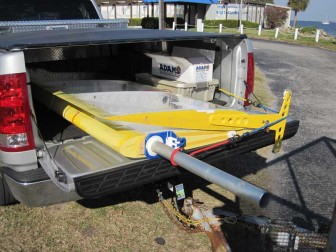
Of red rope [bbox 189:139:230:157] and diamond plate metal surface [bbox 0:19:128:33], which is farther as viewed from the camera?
diamond plate metal surface [bbox 0:19:128:33]

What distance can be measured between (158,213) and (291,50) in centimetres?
1705

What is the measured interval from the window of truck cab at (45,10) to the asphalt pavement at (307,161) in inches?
141

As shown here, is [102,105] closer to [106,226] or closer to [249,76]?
[106,226]

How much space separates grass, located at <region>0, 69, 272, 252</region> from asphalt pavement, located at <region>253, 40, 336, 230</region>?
629 mm

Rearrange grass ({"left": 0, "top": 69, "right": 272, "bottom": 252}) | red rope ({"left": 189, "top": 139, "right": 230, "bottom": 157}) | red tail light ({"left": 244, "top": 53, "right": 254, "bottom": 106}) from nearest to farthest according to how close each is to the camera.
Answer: red rope ({"left": 189, "top": 139, "right": 230, "bottom": 157})
grass ({"left": 0, "top": 69, "right": 272, "bottom": 252})
red tail light ({"left": 244, "top": 53, "right": 254, "bottom": 106})

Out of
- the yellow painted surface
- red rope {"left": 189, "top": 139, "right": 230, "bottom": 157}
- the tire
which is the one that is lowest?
the tire

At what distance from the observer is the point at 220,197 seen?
4141mm

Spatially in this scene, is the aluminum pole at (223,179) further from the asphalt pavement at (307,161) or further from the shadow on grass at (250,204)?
the asphalt pavement at (307,161)

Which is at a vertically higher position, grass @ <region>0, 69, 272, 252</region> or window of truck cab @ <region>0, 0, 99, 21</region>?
window of truck cab @ <region>0, 0, 99, 21</region>

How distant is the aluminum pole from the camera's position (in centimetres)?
183

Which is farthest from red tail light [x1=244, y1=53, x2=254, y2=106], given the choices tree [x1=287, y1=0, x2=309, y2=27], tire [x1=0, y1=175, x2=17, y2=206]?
tree [x1=287, y1=0, x2=309, y2=27]

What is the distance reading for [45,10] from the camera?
18.7 feet

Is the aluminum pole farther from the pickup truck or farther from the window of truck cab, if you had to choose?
the window of truck cab

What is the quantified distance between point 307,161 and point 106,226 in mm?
2889
